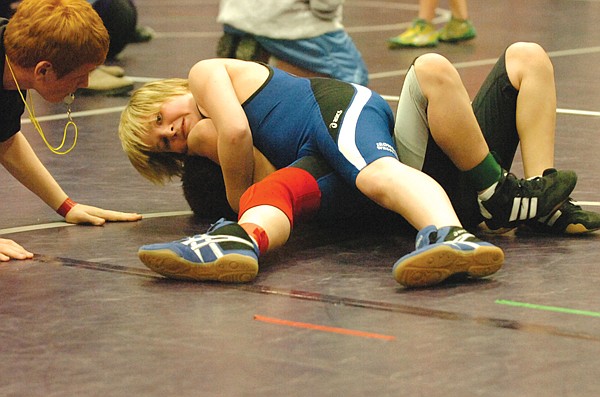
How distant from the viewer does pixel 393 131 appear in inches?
107

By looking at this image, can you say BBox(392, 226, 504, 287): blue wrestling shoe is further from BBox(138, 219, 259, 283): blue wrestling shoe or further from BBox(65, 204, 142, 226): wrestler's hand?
BBox(65, 204, 142, 226): wrestler's hand

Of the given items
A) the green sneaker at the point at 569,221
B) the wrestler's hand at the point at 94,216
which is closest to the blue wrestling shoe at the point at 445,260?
the green sneaker at the point at 569,221

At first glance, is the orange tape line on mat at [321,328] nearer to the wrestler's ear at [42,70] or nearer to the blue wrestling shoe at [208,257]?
Answer: the blue wrestling shoe at [208,257]

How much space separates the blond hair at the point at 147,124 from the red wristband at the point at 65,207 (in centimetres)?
22

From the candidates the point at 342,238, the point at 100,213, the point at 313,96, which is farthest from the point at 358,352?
the point at 100,213

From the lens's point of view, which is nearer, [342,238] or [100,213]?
[342,238]

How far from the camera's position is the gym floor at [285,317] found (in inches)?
72.5

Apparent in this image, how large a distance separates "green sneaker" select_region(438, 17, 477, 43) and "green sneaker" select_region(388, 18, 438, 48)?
83 millimetres

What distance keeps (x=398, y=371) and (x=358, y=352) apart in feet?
0.36

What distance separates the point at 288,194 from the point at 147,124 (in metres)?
0.45

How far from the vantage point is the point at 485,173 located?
2.58m

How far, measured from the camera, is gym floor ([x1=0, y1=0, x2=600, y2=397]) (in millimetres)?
1842

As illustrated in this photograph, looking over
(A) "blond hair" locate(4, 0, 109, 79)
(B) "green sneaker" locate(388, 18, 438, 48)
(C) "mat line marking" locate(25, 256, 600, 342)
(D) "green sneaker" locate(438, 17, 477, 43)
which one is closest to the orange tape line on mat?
(C) "mat line marking" locate(25, 256, 600, 342)

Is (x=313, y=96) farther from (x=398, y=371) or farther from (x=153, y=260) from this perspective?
(x=398, y=371)
